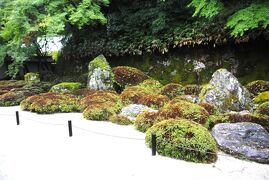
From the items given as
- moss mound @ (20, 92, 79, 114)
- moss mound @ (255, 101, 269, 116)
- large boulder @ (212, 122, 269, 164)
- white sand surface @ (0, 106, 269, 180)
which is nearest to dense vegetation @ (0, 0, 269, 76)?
moss mound @ (255, 101, 269, 116)

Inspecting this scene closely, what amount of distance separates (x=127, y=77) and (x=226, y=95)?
5892mm

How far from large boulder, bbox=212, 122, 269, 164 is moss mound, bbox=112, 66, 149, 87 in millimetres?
7223

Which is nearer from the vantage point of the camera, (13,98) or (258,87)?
(258,87)

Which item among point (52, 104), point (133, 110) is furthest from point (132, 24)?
point (133, 110)

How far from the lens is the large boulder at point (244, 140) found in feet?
19.0

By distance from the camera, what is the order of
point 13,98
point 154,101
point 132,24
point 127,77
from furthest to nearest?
point 132,24 → point 127,77 → point 13,98 → point 154,101

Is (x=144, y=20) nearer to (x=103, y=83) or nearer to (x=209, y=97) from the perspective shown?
(x=103, y=83)

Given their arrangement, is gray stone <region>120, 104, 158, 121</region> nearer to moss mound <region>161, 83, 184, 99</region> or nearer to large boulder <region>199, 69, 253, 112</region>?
large boulder <region>199, 69, 253, 112</region>

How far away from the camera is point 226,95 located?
884cm

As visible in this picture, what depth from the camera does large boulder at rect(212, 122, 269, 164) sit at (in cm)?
579

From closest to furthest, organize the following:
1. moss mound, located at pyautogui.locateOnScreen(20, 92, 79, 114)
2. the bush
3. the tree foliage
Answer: the bush
moss mound, located at pyautogui.locateOnScreen(20, 92, 79, 114)
the tree foliage

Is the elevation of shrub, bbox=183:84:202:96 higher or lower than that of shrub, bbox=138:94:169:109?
higher

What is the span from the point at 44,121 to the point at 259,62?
29.4ft

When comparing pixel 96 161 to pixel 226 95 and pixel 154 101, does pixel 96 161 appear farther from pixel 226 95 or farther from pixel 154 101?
pixel 226 95
